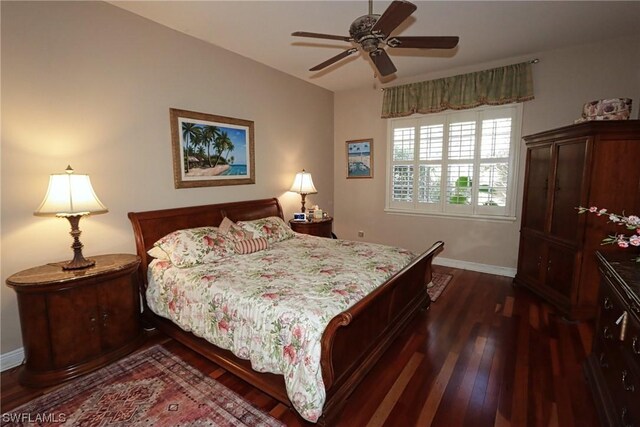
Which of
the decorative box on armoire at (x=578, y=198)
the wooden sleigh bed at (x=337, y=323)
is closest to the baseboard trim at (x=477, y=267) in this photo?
the decorative box on armoire at (x=578, y=198)

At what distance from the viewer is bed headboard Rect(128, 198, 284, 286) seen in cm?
279

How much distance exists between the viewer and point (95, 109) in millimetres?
2537

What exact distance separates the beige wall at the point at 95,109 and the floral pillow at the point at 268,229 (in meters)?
0.52

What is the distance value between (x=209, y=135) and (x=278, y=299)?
2284 mm

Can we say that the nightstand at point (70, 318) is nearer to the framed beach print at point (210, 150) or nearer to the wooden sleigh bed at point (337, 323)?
the wooden sleigh bed at point (337, 323)

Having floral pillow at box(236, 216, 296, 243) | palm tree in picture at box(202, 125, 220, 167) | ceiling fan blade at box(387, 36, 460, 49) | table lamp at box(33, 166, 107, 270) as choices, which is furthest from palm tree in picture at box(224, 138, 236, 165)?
ceiling fan blade at box(387, 36, 460, 49)

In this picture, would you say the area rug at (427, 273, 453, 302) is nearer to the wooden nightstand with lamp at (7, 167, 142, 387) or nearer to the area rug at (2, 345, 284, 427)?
the area rug at (2, 345, 284, 427)

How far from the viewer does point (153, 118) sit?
291 centimetres

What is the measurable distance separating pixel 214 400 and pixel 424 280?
217cm

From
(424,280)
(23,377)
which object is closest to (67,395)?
(23,377)

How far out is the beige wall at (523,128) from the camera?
3326mm

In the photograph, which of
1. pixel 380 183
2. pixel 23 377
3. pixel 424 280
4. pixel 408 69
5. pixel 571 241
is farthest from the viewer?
pixel 380 183

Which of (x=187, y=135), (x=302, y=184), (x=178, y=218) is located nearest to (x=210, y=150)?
(x=187, y=135)

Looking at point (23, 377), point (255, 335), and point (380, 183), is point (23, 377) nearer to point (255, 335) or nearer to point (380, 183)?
point (255, 335)
